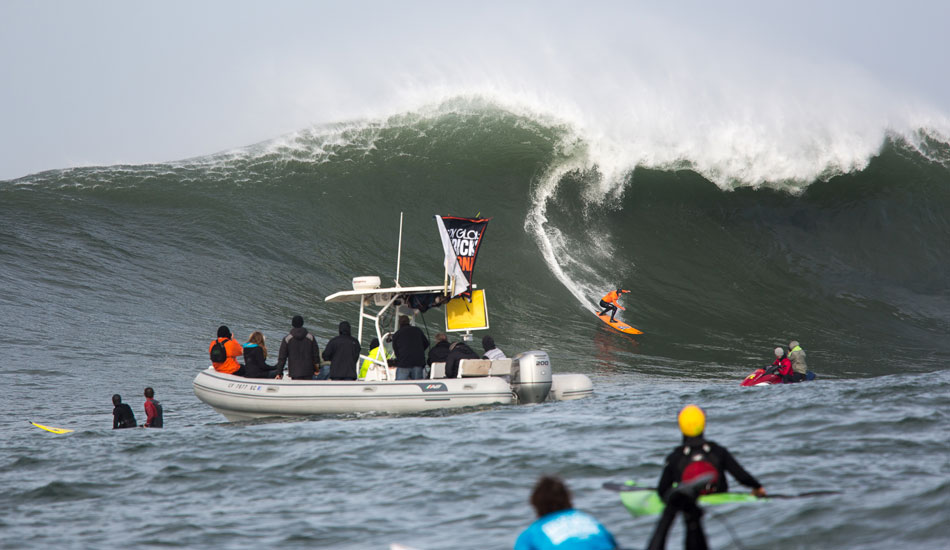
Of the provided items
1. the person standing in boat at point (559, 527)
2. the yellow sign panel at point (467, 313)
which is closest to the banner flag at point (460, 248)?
the yellow sign panel at point (467, 313)

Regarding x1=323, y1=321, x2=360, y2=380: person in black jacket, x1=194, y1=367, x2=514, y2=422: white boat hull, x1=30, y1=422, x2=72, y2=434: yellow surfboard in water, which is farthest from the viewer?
x1=323, y1=321, x2=360, y2=380: person in black jacket

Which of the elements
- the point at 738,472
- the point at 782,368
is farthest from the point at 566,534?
the point at 782,368

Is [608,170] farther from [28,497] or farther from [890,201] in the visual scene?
[28,497]

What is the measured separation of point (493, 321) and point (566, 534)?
1611cm

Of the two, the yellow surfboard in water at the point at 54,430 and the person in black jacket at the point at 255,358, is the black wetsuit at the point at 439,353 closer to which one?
the person in black jacket at the point at 255,358

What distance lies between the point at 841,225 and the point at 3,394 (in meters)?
22.6

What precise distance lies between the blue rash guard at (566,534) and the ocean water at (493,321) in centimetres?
107

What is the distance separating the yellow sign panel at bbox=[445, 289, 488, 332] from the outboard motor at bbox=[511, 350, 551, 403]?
2.57 ft

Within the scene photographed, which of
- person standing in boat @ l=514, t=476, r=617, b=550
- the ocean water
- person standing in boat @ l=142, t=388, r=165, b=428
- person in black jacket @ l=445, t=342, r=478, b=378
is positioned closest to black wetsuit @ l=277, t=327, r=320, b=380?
the ocean water

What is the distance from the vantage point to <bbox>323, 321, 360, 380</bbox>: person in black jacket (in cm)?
1154

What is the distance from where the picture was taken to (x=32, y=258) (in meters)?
21.1

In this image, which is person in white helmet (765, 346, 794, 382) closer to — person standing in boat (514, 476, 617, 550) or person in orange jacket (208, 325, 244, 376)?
person in orange jacket (208, 325, 244, 376)

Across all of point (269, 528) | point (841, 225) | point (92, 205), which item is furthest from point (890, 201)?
point (269, 528)

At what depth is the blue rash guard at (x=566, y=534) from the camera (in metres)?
4.00
